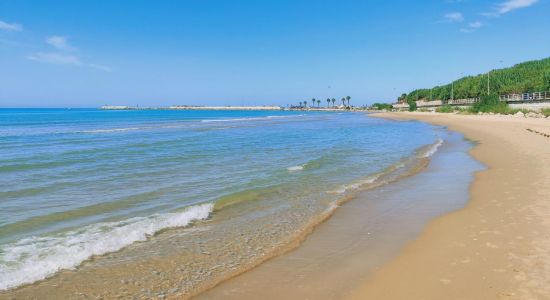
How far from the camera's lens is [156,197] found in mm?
11547

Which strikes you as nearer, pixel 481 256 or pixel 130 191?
pixel 481 256

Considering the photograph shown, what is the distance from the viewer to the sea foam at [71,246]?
247 inches

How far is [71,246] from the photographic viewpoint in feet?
24.2

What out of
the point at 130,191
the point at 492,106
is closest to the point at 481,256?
the point at 130,191

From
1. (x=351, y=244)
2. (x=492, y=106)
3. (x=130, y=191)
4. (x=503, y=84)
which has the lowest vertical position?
(x=351, y=244)

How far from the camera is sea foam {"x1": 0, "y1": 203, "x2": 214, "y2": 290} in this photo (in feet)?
20.6

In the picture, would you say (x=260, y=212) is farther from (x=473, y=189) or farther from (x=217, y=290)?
(x=473, y=189)

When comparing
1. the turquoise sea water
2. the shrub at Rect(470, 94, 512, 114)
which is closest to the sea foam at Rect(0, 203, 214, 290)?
the turquoise sea water

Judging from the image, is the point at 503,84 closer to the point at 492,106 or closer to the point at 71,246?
the point at 492,106

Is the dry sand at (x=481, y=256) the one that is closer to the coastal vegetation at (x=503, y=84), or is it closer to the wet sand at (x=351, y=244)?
the wet sand at (x=351, y=244)

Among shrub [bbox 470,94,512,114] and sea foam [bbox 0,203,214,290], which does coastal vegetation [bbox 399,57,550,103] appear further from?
sea foam [bbox 0,203,214,290]

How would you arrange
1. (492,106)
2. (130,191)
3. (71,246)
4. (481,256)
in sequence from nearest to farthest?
(481,256)
(71,246)
(130,191)
(492,106)

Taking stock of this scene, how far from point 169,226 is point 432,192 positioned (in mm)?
7542

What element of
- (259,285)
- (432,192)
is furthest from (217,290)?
(432,192)
